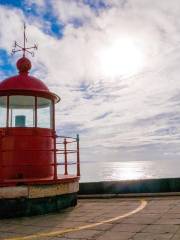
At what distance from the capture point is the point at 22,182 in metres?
9.38

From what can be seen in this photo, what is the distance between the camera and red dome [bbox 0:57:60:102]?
10.2 m

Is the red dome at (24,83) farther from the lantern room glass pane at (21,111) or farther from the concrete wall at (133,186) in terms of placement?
the concrete wall at (133,186)

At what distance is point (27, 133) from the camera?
1012 centimetres

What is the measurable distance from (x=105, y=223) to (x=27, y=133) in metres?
3.52

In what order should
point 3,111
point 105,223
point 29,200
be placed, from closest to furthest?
point 105,223 < point 29,200 < point 3,111

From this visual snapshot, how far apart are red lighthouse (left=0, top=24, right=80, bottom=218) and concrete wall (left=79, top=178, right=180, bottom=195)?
2763 millimetres

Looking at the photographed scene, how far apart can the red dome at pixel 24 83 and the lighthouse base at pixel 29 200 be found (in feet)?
8.35

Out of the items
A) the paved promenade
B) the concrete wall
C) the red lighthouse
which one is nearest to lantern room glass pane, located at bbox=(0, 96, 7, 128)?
the red lighthouse

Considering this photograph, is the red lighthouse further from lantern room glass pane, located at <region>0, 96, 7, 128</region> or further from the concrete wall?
the concrete wall

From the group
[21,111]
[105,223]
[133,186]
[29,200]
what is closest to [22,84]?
[21,111]

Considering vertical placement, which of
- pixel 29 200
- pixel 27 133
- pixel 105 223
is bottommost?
pixel 105 223

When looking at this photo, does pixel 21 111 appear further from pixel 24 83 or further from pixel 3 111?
pixel 24 83

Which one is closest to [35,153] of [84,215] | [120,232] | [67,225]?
[84,215]

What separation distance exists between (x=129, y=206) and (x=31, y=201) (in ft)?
8.45
